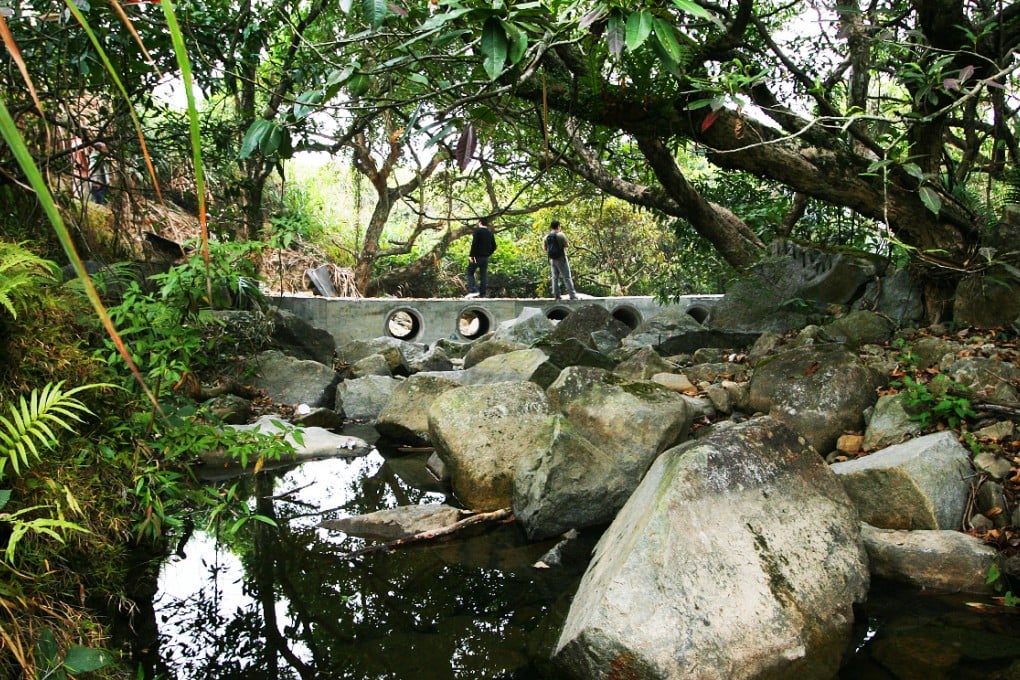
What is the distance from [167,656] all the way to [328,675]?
649 mm

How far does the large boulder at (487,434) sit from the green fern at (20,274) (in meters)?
2.56

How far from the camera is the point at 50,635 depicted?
184 cm

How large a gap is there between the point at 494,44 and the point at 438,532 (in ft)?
9.21

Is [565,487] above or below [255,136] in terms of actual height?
below

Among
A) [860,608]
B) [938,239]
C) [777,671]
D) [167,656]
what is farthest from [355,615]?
[938,239]

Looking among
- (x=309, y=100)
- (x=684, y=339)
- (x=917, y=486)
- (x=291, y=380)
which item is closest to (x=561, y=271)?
(x=684, y=339)

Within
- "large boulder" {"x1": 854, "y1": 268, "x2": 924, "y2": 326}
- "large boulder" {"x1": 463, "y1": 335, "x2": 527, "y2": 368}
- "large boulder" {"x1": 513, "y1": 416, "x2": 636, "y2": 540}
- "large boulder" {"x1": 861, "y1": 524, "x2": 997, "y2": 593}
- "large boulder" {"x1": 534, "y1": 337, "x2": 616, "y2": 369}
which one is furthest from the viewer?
"large boulder" {"x1": 463, "y1": 335, "x2": 527, "y2": 368}

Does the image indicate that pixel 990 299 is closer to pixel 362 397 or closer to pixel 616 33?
pixel 616 33

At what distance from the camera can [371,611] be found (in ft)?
10.4

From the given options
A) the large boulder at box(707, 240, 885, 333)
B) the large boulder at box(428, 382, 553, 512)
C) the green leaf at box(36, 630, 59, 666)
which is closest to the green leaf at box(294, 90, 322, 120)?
the green leaf at box(36, 630, 59, 666)

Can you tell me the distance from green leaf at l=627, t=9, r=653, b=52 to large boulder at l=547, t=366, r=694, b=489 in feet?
9.52

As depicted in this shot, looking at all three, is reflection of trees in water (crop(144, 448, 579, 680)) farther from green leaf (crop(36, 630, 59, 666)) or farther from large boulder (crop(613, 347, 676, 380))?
large boulder (crop(613, 347, 676, 380))

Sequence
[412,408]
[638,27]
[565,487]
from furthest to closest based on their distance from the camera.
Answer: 1. [412,408]
2. [565,487]
3. [638,27]

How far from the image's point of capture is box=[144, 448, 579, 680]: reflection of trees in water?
2.76m
